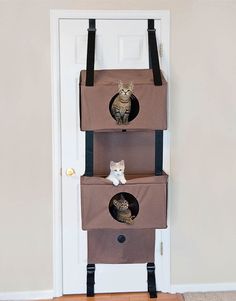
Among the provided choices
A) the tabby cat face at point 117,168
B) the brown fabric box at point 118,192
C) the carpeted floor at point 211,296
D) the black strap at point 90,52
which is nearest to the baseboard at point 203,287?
the carpeted floor at point 211,296

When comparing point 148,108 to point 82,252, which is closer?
point 148,108

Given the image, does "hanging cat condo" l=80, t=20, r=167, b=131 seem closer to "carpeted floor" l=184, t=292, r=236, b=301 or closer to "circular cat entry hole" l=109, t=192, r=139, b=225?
"circular cat entry hole" l=109, t=192, r=139, b=225

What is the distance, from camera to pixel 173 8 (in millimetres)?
2385

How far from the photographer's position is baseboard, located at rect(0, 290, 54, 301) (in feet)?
8.08

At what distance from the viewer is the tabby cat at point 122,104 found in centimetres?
212

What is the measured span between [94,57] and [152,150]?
745 millimetres

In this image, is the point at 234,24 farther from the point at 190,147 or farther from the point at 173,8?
the point at 190,147

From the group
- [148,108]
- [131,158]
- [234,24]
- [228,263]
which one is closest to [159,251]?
[228,263]

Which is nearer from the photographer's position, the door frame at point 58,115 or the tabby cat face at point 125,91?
the tabby cat face at point 125,91

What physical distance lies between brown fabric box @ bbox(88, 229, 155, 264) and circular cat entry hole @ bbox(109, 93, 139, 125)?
31.3 inches

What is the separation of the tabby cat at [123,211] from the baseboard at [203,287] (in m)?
0.71

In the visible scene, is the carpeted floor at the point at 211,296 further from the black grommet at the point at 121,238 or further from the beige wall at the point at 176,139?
the black grommet at the point at 121,238

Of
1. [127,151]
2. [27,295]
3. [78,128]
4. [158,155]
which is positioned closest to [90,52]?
[78,128]

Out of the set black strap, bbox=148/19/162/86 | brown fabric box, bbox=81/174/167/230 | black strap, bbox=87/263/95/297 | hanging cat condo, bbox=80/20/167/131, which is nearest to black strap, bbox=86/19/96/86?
hanging cat condo, bbox=80/20/167/131
